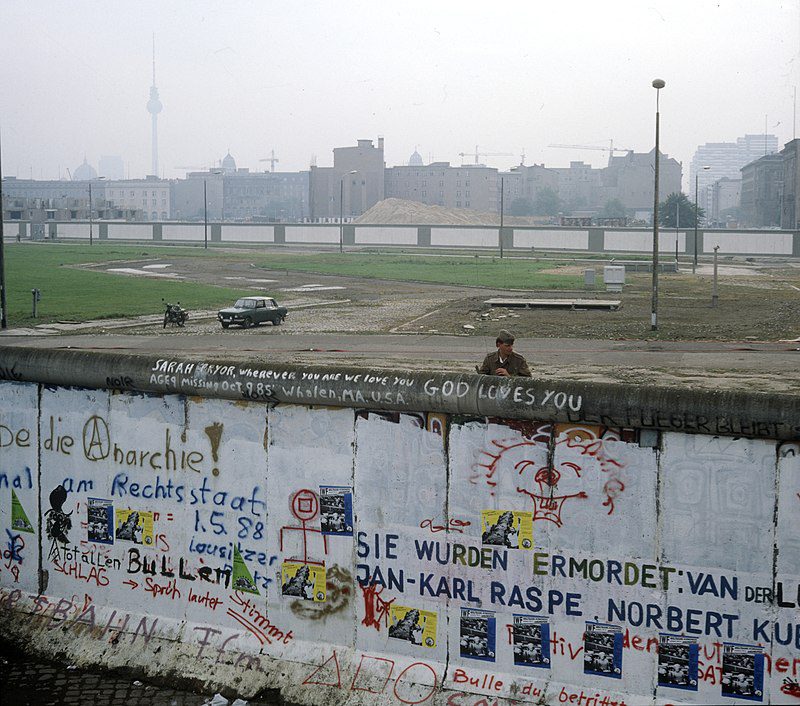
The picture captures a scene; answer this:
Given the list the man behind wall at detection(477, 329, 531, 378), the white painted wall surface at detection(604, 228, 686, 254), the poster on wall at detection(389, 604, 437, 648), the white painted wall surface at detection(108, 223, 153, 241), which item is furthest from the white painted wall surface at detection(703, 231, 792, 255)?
the poster on wall at detection(389, 604, 437, 648)

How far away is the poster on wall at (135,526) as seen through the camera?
27.2 ft

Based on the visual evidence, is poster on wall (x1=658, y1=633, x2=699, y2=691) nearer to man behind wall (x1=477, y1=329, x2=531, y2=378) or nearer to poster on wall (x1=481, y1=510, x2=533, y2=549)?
poster on wall (x1=481, y1=510, x2=533, y2=549)

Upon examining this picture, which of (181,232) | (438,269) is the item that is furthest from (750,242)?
(181,232)

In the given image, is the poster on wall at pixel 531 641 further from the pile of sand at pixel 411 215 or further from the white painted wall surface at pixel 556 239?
the pile of sand at pixel 411 215

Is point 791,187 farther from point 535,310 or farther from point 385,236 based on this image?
point 535,310

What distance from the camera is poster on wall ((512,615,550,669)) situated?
6.86m

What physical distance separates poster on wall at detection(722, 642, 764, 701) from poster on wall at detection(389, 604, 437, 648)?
201 cm

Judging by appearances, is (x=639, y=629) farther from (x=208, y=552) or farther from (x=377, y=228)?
(x=377, y=228)

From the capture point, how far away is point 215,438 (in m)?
8.02

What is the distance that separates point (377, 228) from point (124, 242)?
35.4 metres

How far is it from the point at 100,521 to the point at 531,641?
152 inches

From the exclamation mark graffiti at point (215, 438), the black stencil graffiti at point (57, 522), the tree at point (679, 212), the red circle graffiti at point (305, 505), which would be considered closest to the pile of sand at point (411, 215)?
the tree at point (679, 212)

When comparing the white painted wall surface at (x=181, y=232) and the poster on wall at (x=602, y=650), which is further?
the white painted wall surface at (x=181, y=232)

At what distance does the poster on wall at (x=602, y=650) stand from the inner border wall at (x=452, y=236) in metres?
99.7
